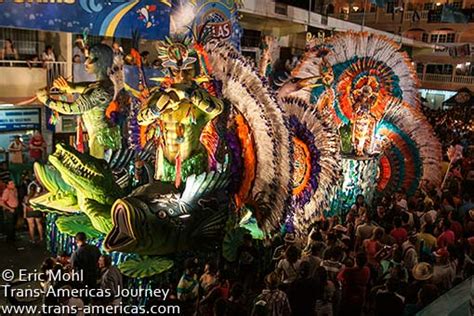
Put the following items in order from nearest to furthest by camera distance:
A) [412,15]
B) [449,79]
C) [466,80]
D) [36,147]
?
[36,147]
[466,80]
[449,79]
[412,15]

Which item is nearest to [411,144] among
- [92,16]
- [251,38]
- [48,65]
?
[92,16]

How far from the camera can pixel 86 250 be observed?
441cm

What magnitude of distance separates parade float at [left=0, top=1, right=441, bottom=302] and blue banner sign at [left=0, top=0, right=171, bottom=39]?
70.3 inches

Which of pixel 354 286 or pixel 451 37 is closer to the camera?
pixel 354 286

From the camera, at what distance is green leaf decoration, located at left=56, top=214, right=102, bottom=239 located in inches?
206

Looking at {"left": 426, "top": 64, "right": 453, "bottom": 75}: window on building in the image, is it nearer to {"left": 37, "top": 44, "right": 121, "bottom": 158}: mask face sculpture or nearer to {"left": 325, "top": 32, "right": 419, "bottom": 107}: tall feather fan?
{"left": 325, "top": 32, "right": 419, "bottom": 107}: tall feather fan

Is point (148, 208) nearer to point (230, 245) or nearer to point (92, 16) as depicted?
point (230, 245)

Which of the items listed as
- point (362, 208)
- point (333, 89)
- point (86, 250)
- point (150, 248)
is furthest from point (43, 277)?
point (333, 89)

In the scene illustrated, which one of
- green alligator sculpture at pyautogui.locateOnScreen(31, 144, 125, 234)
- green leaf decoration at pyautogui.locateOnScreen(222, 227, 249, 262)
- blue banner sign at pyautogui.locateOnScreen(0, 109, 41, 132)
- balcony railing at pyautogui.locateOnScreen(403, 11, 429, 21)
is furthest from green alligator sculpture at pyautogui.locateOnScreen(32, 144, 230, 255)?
balcony railing at pyautogui.locateOnScreen(403, 11, 429, 21)

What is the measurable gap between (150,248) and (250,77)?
207 centimetres

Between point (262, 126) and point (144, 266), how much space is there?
6.10 ft

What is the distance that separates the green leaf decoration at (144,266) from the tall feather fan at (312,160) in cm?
215

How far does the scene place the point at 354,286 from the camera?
4.29 meters

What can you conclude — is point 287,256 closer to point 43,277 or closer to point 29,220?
point 43,277
